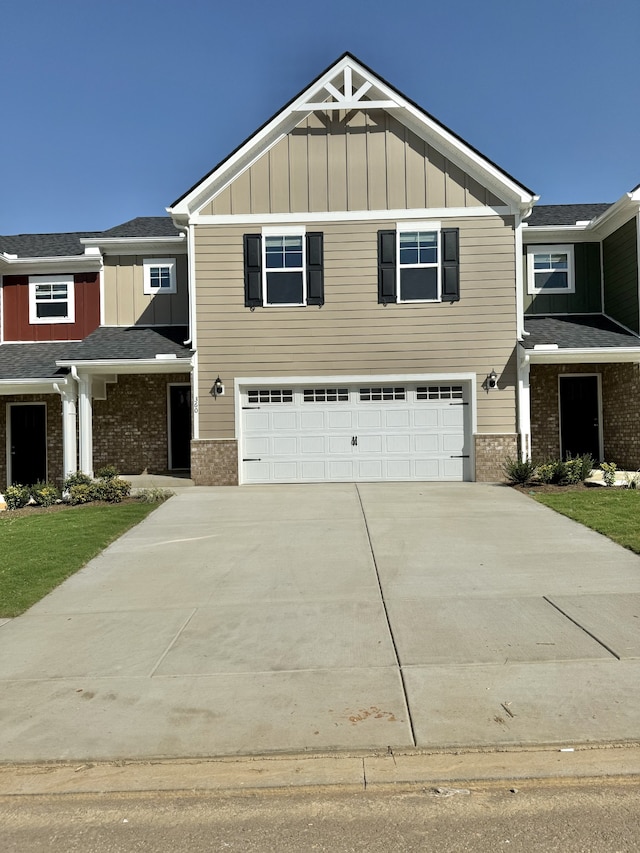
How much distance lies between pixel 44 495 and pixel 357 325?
7476 mm

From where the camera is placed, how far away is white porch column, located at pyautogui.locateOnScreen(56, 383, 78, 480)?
15.0 meters

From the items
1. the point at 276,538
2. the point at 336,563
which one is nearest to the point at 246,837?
the point at 336,563

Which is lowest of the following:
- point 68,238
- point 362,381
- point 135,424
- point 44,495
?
point 44,495

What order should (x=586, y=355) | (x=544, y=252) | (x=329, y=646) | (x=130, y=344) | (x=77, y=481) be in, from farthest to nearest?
(x=544, y=252) < (x=130, y=344) < (x=586, y=355) < (x=77, y=481) < (x=329, y=646)

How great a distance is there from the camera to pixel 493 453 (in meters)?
14.8

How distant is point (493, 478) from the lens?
1478cm

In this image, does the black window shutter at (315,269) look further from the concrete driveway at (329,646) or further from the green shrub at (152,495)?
the concrete driveway at (329,646)

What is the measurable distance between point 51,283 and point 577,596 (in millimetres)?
15540

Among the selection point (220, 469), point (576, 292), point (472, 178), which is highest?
point (472, 178)

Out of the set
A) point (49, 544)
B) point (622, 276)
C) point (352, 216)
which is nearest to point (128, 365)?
point (352, 216)

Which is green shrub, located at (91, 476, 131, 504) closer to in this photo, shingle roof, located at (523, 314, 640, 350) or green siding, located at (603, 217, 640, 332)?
shingle roof, located at (523, 314, 640, 350)

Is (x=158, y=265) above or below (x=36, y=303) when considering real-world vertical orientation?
above

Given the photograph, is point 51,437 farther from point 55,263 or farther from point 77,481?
point 55,263

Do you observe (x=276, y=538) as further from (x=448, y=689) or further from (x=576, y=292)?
(x=576, y=292)
